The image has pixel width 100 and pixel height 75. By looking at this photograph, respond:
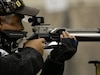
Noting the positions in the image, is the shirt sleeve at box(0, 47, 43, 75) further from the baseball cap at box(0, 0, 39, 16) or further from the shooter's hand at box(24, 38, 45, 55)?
the baseball cap at box(0, 0, 39, 16)

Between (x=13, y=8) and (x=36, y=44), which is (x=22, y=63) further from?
(x=13, y=8)

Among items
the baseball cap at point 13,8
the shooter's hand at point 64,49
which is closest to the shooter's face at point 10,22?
the baseball cap at point 13,8

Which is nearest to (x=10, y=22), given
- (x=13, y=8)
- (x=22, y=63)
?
(x=13, y=8)

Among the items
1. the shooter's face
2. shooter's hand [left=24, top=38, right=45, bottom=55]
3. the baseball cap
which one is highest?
the baseball cap

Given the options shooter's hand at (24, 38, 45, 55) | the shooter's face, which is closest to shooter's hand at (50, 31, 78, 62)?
shooter's hand at (24, 38, 45, 55)

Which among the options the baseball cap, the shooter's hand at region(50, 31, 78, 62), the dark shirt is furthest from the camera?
the shooter's hand at region(50, 31, 78, 62)

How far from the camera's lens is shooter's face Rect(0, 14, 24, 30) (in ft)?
3.73

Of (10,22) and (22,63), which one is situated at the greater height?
(10,22)

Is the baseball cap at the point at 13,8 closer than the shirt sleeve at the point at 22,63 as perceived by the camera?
No

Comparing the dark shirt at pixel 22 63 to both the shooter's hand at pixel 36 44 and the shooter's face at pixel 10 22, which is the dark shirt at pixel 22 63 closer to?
the shooter's hand at pixel 36 44

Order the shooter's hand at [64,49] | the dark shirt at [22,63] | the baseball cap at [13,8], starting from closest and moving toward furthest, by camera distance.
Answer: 1. the dark shirt at [22,63]
2. the baseball cap at [13,8]
3. the shooter's hand at [64,49]

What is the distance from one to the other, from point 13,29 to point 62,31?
11.7 inches

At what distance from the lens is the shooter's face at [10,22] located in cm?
114

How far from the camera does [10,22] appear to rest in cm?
116
